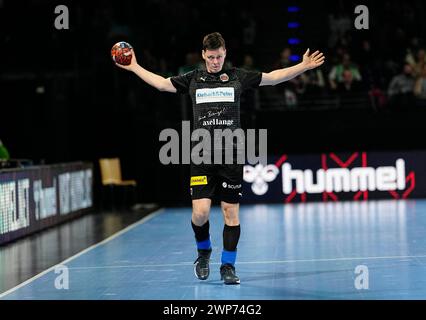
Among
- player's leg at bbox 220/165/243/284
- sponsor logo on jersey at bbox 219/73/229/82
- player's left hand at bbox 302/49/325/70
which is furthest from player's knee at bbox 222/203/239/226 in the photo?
player's left hand at bbox 302/49/325/70

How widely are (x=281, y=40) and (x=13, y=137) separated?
283 inches

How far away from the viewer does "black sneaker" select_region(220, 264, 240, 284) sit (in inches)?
306

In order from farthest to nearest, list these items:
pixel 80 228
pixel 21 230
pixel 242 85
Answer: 1. pixel 80 228
2. pixel 21 230
3. pixel 242 85

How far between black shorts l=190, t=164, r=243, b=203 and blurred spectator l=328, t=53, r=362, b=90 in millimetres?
12346

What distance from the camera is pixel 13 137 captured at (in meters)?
20.3

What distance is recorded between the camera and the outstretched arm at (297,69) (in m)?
7.98

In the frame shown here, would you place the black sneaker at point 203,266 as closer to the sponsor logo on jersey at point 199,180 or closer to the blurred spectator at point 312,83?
the sponsor logo on jersey at point 199,180

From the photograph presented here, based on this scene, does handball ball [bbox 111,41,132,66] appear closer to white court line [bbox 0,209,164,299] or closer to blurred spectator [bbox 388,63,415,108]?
white court line [bbox 0,209,164,299]

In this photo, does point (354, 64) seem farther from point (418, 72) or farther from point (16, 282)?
point (16, 282)

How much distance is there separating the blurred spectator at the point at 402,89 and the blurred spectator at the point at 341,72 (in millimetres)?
804

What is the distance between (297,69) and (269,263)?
2.36 m

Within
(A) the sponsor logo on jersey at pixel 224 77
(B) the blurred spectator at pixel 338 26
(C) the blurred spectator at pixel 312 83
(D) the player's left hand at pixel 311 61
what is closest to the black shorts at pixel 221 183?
(A) the sponsor logo on jersey at pixel 224 77

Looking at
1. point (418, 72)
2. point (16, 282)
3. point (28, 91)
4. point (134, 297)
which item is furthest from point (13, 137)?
point (134, 297)
